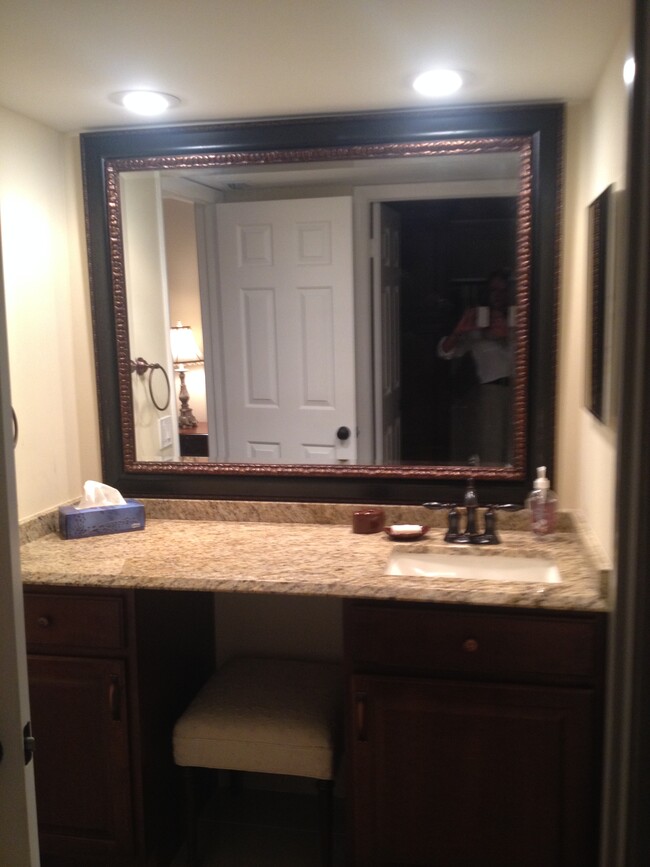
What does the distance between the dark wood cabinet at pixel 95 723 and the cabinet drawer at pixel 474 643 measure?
1.89ft

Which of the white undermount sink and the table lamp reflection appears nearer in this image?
the white undermount sink

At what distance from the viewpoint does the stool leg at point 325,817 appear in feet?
6.48

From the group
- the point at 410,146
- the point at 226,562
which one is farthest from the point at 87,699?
the point at 410,146

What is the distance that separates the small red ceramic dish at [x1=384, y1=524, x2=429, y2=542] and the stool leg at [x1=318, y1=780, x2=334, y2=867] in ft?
2.14

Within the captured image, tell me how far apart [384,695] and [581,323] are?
112 centimetres

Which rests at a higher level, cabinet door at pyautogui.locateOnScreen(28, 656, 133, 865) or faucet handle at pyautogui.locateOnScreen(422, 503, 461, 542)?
faucet handle at pyautogui.locateOnScreen(422, 503, 461, 542)

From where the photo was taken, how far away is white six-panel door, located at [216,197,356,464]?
7.48 feet

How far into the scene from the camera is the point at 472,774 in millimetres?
1808

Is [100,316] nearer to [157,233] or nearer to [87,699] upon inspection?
[157,233]

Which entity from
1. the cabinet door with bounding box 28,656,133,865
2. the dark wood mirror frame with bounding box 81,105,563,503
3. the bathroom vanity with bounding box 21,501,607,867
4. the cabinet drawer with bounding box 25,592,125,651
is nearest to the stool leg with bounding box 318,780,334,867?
the bathroom vanity with bounding box 21,501,607,867

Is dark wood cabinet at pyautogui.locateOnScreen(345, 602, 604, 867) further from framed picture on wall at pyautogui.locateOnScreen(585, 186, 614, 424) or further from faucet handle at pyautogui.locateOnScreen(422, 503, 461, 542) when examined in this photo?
framed picture on wall at pyautogui.locateOnScreen(585, 186, 614, 424)

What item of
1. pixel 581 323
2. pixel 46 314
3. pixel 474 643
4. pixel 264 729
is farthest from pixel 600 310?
pixel 46 314

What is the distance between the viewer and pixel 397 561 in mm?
2098

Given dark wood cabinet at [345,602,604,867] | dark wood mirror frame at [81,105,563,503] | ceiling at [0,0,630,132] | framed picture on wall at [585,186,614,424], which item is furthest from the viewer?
dark wood mirror frame at [81,105,563,503]
